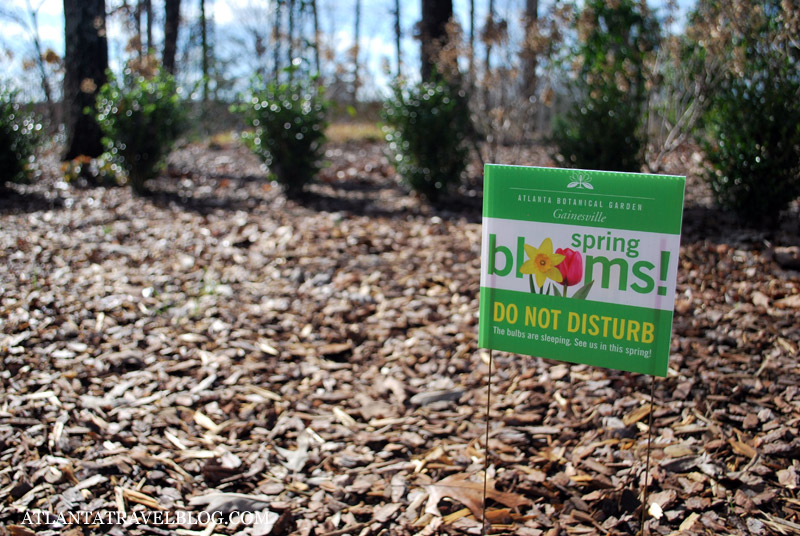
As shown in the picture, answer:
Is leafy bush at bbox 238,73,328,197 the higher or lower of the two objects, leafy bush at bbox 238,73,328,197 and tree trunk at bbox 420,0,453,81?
the lower

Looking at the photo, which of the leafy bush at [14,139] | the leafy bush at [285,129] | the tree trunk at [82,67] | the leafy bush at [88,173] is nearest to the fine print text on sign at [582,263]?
the leafy bush at [285,129]

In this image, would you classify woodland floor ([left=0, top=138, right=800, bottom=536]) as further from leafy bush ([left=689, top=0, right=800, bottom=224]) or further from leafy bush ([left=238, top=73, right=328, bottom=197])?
leafy bush ([left=238, top=73, right=328, bottom=197])

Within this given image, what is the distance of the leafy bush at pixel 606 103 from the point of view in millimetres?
5906

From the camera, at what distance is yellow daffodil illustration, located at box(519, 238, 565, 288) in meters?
2.31

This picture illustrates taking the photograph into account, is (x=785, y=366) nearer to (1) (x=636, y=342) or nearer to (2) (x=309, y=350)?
(1) (x=636, y=342)

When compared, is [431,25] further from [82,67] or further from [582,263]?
[582,263]

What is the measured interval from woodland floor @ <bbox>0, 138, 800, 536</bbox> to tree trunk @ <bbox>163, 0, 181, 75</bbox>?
949 centimetres

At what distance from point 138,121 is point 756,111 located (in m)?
6.58

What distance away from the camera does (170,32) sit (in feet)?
46.3

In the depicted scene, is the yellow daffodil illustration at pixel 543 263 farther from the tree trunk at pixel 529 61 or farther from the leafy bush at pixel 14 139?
the leafy bush at pixel 14 139

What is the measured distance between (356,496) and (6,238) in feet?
15.7

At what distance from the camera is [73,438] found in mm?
3129

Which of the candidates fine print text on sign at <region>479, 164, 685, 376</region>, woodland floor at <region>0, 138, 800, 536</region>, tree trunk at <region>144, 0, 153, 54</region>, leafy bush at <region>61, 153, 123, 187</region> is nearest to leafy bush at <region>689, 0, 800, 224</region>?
woodland floor at <region>0, 138, 800, 536</region>

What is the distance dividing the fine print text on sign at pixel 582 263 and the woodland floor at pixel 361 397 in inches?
32.8
